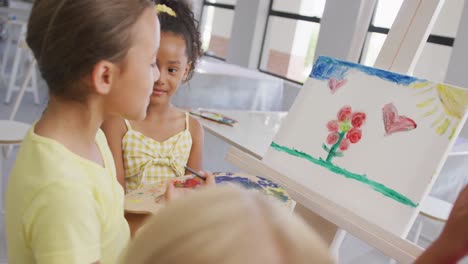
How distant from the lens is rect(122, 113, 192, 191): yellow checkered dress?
1.48 metres

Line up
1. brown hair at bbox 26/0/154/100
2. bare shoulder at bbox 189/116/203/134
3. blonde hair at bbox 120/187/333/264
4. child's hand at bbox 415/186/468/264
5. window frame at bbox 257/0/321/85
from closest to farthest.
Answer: blonde hair at bbox 120/187/333/264
child's hand at bbox 415/186/468/264
brown hair at bbox 26/0/154/100
bare shoulder at bbox 189/116/203/134
window frame at bbox 257/0/321/85

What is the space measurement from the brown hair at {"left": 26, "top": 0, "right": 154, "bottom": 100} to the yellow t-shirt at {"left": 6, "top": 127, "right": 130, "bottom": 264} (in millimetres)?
112

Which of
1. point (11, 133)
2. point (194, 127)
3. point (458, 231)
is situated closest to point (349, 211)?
point (458, 231)

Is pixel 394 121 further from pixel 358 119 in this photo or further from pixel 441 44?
pixel 441 44

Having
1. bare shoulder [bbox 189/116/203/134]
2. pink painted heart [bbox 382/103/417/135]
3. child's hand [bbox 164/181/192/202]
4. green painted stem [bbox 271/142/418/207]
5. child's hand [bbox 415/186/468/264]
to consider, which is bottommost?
child's hand [bbox 164/181/192/202]

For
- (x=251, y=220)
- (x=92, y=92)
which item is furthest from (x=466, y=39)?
(x=251, y=220)

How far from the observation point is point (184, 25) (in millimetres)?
1494

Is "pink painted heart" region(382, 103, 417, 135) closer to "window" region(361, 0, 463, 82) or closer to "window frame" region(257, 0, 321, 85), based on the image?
"window" region(361, 0, 463, 82)

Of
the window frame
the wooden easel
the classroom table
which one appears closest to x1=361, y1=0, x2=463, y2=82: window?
the classroom table

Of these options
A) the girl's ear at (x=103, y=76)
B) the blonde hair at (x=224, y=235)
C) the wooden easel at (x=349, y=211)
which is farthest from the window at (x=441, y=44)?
the blonde hair at (x=224, y=235)

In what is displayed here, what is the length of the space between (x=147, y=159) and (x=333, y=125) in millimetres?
589

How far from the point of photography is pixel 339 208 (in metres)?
1.21

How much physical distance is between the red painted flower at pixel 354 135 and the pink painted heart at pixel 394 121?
8 centimetres

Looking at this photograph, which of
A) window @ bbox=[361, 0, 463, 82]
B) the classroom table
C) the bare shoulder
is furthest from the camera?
the classroom table
